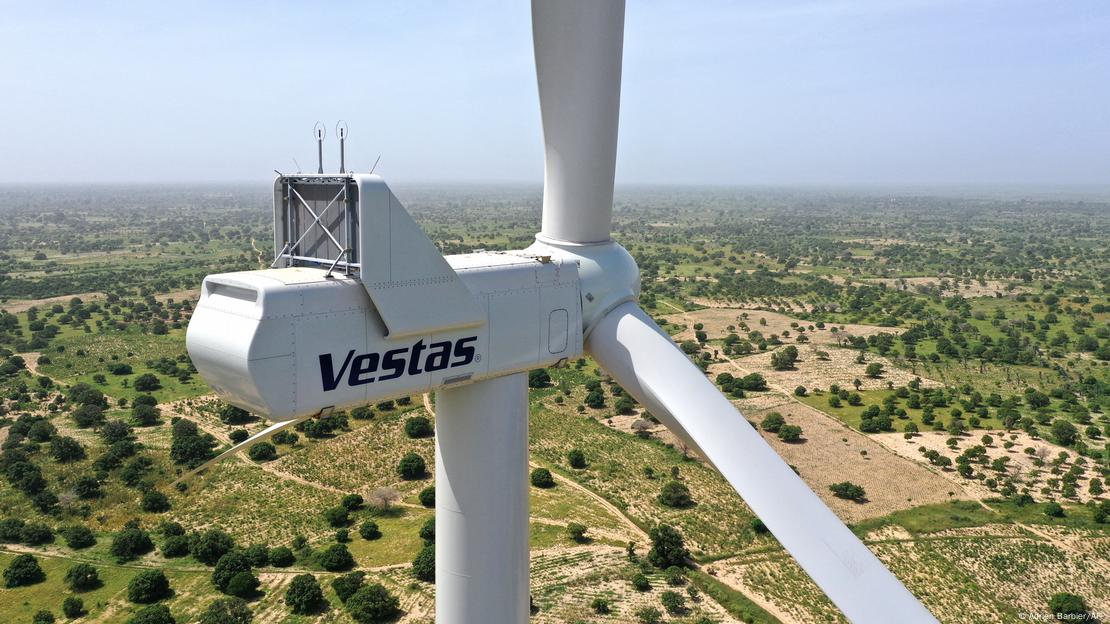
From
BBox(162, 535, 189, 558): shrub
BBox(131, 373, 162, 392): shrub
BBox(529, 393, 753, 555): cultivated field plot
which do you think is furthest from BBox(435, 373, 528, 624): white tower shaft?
BBox(131, 373, 162, 392): shrub

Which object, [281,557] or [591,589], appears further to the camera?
[281,557]

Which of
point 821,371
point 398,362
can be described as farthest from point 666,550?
point 821,371

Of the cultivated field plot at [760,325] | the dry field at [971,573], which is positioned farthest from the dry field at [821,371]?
the dry field at [971,573]

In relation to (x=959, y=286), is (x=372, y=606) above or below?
below

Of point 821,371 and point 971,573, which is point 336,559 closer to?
point 971,573

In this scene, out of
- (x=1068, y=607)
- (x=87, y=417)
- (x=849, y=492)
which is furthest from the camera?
(x=87, y=417)

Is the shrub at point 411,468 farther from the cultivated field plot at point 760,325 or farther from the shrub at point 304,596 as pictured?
the cultivated field plot at point 760,325

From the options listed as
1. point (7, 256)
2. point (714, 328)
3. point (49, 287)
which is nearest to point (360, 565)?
point (714, 328)
